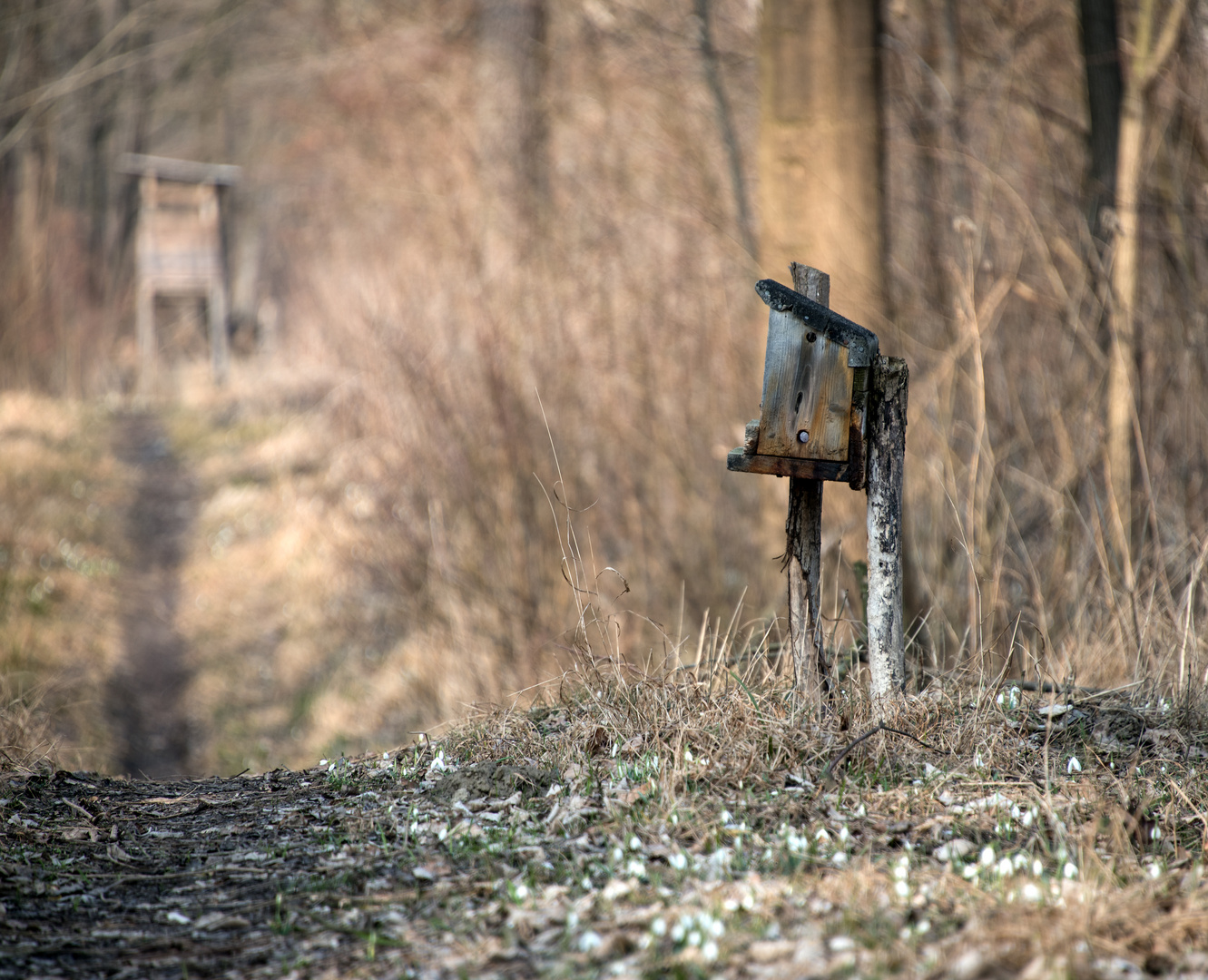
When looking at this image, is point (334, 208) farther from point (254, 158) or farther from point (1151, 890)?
point (1151, 890)

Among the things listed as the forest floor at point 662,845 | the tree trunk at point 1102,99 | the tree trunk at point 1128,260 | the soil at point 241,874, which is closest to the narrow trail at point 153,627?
the soil at point 241,874

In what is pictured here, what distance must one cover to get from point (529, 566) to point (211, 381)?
14.7m

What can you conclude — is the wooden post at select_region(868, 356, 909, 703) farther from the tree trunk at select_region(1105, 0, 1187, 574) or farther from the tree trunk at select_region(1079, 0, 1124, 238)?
the tree trunk at select_region(1079, 0, 1124, 238)

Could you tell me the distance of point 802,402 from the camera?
10.7 ft

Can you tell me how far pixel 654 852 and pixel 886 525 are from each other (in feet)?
4.05

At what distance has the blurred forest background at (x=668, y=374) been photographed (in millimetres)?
5309

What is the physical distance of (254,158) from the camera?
26656 millimetres

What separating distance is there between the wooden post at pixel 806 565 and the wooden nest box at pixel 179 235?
62.9 feet

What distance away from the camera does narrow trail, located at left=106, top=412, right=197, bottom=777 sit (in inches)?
321

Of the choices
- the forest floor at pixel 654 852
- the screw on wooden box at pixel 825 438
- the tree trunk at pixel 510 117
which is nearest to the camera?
the forest floor at pixel 654 852

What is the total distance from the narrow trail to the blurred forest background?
0.44 feet

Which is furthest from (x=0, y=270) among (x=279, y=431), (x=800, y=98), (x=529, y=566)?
(x=800, y=98)

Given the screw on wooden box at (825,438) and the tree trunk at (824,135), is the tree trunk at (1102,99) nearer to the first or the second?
the tree trunk at (824,135)

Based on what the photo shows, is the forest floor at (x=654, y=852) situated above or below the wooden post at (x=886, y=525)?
below
